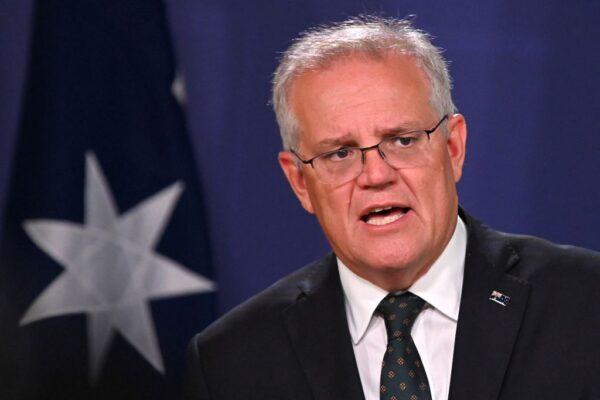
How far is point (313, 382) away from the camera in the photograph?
7.37 ft

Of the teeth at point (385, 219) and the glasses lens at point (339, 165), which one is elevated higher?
the glasses lens at point (339, 165)

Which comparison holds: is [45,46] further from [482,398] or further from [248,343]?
[482,398]

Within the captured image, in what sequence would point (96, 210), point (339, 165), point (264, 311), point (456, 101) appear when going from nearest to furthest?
point (339, 165) < point (264, 311) < point (96, 210) < point (456, 101)

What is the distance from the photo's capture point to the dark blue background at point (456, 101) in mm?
3031

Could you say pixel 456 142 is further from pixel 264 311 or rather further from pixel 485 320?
pixel 264 311

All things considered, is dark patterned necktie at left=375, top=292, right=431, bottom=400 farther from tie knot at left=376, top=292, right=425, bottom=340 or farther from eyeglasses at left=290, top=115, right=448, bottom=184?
eyeglasses at left=290, top=115, right=448, bottom=184

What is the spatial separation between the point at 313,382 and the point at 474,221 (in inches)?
22.0

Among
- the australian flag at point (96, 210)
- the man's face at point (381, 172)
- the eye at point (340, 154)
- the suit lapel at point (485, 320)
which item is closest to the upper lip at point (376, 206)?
the man's face at point (381, 172)

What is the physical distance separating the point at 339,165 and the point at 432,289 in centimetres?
36

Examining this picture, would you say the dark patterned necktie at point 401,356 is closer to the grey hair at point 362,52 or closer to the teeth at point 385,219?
the teeth at point 385,219

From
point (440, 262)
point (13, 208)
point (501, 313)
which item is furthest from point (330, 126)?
point (13, 208)

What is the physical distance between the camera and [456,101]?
313cm

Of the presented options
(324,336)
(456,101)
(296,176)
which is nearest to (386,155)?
(296,176)

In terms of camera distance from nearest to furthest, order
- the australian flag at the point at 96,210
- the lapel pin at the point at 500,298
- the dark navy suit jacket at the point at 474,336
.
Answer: the dark navy suit jacket at the point at 474,336
the lapel pin at the point at 500,298
the australian flag at the point at 96,210
